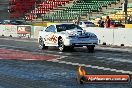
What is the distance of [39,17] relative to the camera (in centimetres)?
6131

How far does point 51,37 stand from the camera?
24.7 m

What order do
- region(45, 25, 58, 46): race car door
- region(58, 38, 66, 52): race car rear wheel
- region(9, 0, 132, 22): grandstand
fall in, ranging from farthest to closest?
region(9, 0, 132, 22): grandstand, region(45, 25, 58, 46): race car door, region(58, 38, 66, 52): race car rear wheel

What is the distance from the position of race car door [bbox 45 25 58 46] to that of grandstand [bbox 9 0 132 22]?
23483mm

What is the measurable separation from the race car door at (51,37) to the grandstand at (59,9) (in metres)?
23.5

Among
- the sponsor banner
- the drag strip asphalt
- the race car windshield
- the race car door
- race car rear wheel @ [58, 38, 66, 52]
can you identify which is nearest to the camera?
the sponsor banner

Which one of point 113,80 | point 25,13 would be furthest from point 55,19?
point 113,80

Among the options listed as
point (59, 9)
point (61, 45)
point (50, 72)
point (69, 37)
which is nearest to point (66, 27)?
point (61, 45)

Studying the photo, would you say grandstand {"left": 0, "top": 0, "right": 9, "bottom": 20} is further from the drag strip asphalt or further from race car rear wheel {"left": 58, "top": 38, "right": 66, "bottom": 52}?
the drag strip asphalt

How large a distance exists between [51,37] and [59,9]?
3584 centimetres

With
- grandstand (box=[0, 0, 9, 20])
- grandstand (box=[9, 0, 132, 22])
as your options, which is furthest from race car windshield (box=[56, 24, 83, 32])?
grandstand (box=[0, 0, 9, 20])

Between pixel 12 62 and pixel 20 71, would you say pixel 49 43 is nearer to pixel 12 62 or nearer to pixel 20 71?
pixel 12 62

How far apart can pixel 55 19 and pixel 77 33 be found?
33705mm

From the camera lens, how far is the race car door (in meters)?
24.2

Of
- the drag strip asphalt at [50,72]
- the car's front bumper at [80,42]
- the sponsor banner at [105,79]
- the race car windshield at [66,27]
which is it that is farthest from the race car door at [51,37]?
the sponsor banner at [105,79]
